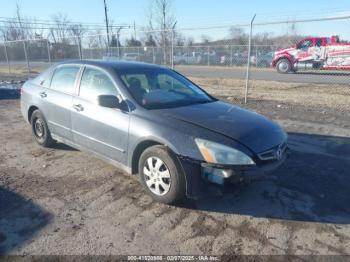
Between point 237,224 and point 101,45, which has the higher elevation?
point 101,45

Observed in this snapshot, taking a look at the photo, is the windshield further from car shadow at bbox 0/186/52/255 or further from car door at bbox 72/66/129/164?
car shadow at bbox 0/186/52/255

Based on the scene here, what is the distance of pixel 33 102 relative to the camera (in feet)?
17.9

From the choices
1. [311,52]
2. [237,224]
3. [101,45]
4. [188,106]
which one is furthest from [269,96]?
[101,45]

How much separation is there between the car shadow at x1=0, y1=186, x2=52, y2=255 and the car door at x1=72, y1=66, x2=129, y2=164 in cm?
108

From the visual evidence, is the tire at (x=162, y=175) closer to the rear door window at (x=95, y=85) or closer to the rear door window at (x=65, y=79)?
the rear door window at (x=95, y=85)

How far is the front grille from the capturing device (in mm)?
3372

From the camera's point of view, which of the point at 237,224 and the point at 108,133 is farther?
the point at 108,133

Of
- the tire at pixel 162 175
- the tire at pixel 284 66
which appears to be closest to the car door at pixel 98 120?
the tire at pixel 162 175

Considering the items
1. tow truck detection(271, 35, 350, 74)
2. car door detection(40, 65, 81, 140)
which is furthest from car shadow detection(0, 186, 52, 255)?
tow truck detection(271, 35, 350, 74)

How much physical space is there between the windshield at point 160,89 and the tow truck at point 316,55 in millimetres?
16616

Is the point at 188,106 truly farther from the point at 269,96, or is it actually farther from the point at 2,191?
the point at 269,96

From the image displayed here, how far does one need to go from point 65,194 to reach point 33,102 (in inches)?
89.4

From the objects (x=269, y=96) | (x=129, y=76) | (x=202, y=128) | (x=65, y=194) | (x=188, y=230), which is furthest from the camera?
(x=269, y=96)

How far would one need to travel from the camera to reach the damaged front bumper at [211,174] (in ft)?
10.5
